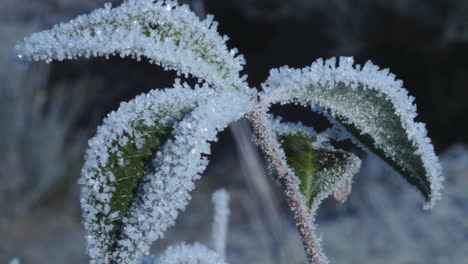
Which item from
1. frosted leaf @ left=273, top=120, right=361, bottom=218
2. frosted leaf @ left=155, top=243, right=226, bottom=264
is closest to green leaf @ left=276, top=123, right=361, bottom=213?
frosted leaf @ left=273, top=120, right=361, bottom=218

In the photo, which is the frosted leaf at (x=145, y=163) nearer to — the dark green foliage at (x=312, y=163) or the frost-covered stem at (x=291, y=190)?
the frost-covered stem at (x=291, y=190)

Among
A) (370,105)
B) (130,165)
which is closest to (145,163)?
(130,165)

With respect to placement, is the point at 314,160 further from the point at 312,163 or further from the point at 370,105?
the point at 370,105

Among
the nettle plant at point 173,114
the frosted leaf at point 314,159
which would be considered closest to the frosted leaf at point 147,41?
the nettle plant at point 173,114

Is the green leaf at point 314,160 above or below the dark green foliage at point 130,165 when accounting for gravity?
above

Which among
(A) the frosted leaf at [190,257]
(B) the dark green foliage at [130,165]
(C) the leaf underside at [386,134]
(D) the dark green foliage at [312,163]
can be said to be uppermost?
(D) the dark green foliage at [312,163]

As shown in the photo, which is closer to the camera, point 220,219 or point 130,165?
point 130,165
